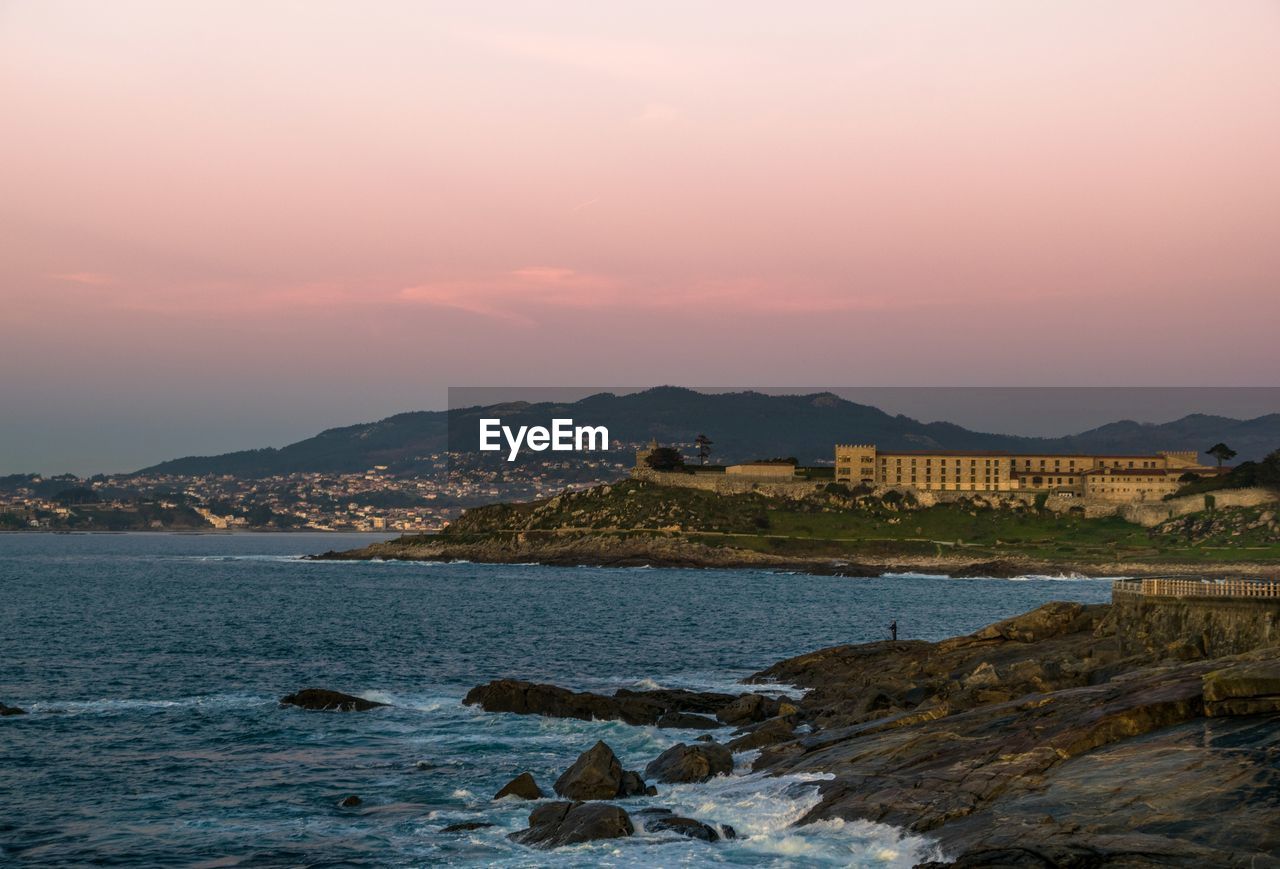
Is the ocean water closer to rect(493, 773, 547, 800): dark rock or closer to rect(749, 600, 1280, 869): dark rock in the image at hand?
rect(493, 773, 547, 800): dark rock

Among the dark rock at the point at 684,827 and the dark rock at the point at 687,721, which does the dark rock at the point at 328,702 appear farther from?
the dark rock at the point at 684,827

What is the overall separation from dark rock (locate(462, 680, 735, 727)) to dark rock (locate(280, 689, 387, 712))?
16.8 ft

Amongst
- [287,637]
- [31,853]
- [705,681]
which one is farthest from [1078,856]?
[287,637]

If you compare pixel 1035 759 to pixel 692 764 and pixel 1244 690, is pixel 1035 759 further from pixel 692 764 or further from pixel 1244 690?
pixel 692 764

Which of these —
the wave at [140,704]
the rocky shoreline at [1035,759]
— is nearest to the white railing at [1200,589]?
the rocky shoreline at [1035,759]

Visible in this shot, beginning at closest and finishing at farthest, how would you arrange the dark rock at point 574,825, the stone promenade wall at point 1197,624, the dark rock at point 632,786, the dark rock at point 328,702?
1. the dark rock at point 574,825
2. the dark rock at point 632,786
3. the stone promenade wall at point 1197,624
4. the dark rock at point 328,702

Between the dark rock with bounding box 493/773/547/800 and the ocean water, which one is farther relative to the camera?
the dark rock with bounding box 493/773/547/800

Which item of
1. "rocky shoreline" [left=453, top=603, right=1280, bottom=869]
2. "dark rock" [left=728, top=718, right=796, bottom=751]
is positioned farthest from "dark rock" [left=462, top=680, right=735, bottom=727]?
"dark rock" [left=728, top=718, right=796, bottom=751]

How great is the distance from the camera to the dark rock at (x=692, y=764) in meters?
43.5

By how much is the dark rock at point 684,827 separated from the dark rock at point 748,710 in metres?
19.0

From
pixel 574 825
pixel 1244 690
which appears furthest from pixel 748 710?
pixel 1244 690

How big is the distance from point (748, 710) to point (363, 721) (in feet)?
58.3

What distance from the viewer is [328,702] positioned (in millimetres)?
61219

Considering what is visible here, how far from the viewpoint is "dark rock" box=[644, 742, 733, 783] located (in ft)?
143
